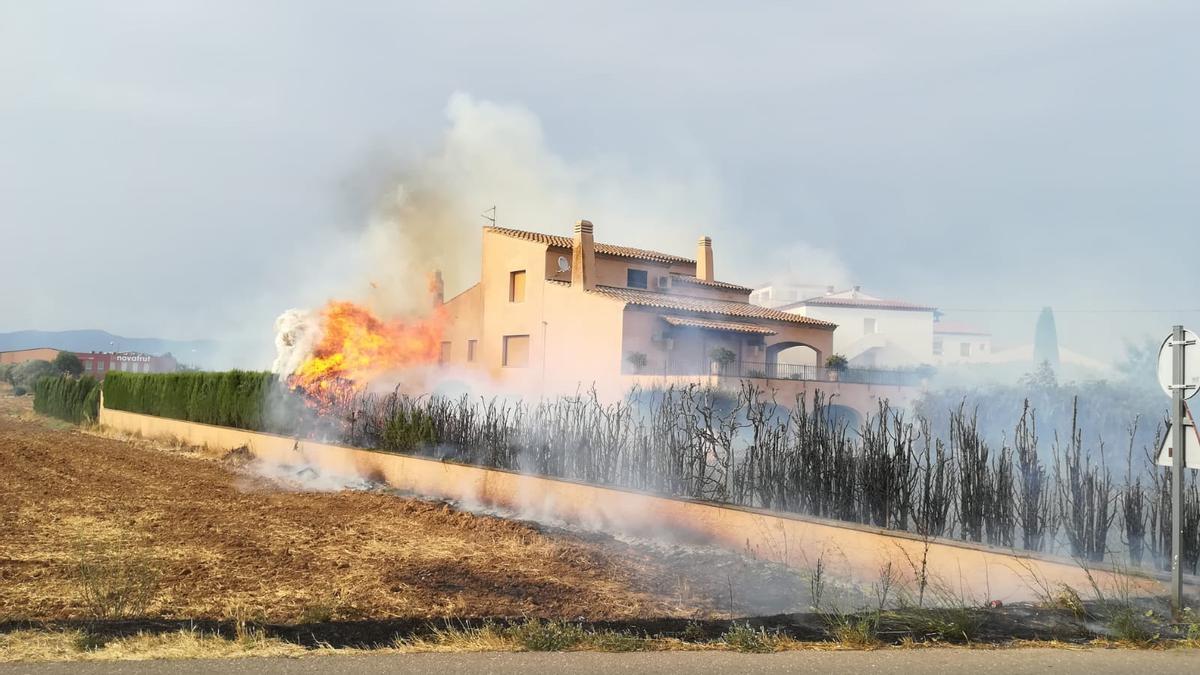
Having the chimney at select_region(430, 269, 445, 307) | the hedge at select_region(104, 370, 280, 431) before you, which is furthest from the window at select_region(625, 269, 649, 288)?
the hedge at select_region(104, 370, 280, 431)

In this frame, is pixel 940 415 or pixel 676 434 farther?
pixel 940 415

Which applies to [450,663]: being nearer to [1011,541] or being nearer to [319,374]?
[1011,541]

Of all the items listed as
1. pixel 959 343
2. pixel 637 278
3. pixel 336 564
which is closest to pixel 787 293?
pixel 959 343

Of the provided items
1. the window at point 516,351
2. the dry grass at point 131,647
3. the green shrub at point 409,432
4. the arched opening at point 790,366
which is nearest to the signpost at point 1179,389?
the dry grass at point 131,647

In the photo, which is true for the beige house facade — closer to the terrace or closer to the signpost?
the terrace

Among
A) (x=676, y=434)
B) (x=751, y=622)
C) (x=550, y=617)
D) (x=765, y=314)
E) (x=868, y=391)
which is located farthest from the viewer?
(x=765, y=314)

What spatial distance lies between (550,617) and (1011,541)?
507cm

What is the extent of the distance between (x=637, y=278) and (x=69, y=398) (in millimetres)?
28531

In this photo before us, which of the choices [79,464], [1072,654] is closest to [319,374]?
[79,464]

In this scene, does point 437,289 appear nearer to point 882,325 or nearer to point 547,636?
point 547,636

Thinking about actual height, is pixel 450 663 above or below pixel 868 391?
below

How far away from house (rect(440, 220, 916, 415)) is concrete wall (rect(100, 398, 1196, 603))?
905cm

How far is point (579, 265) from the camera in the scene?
97.7 ft

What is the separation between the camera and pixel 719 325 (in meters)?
28.8
